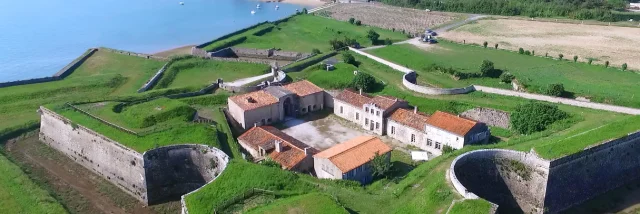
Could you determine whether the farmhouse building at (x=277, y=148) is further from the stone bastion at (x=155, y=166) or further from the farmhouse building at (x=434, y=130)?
the farmhouse building at (x=434, y=130)

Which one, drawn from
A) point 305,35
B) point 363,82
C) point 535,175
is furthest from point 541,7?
point 535,175

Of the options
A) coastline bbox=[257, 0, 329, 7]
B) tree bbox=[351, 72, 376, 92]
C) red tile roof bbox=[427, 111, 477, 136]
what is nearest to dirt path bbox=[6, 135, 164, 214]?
red tile roof bbox=[427, 111, 477, 136]

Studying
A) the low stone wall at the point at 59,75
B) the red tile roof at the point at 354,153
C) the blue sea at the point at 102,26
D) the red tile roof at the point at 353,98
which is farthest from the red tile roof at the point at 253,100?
the blue sea at the point at 102,26

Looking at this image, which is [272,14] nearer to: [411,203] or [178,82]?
[178,82]

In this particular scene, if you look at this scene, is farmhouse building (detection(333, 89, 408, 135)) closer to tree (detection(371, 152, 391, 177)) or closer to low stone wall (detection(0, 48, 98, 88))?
tree (detection(371, 152, 391, 177))

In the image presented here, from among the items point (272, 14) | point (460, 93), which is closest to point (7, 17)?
point (272, 14)

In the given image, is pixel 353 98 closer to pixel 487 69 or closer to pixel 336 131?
pixel 336 131

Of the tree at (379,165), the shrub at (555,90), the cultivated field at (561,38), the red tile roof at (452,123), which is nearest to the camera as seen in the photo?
the tree at (379,165)
